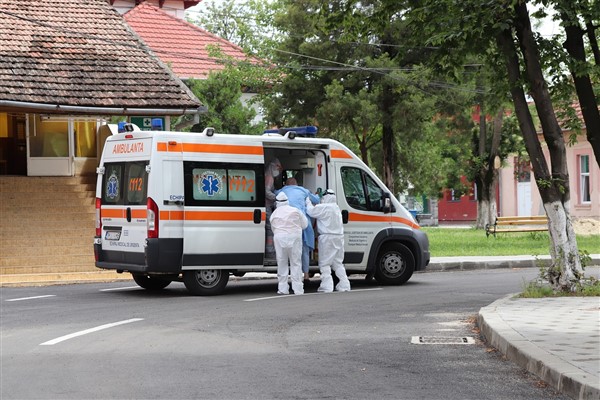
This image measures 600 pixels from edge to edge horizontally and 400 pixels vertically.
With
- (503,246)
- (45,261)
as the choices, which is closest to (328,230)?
(45,261)

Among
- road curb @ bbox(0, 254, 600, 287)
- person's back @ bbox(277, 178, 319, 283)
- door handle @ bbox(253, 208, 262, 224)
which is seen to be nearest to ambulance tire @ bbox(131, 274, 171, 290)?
door handle @ bbox(253, 208, 262, 224)

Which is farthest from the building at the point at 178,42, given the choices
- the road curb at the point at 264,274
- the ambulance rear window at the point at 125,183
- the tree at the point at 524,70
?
the tree at the point at 524,70

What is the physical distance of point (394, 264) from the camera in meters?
20.1

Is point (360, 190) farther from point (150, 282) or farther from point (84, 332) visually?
point (84, 332)

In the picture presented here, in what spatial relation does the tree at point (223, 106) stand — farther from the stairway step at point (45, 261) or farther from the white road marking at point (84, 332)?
the white road marking at point (84, 332)

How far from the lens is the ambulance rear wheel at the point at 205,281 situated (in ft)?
58.6

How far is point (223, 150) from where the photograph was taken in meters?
17.9

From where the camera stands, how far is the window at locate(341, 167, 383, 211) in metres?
19.8

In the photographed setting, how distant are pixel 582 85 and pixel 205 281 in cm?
643

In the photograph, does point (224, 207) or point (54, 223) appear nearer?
point (224, 207)

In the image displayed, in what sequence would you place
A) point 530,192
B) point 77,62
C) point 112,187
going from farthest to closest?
1. point 530,192
2. point 77,62
3. point 112,187

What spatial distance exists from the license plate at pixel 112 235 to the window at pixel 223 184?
4.64 ft

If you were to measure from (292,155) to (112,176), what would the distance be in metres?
3.24

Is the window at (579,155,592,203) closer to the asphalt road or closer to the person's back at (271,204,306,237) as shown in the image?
the asphalt road
